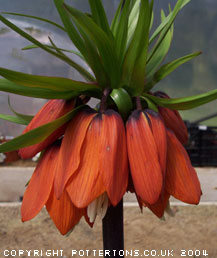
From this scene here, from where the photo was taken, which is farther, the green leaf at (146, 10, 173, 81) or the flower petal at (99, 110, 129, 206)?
the green leaf at (146, 10, 173, 81)

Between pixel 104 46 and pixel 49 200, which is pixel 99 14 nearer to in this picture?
pixel 104 46

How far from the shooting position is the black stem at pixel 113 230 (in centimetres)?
36

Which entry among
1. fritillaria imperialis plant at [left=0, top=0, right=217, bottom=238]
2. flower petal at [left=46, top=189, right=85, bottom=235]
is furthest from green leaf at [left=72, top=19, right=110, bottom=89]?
flower petal at [left=46, top=189, right=85, bottom=235]

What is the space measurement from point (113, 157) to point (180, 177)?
0.07 metres

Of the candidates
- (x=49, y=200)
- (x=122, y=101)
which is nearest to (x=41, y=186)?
(x=49, y=200)

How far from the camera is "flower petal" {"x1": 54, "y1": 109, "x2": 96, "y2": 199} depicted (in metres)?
0.29

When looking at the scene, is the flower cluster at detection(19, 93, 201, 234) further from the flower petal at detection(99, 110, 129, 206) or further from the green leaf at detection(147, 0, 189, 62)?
the green leaf at detection(147, 0, 189, 62)

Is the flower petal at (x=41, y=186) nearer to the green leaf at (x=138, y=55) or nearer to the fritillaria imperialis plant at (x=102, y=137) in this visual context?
the fritillaria imperialis plant at (x=102, y=137)

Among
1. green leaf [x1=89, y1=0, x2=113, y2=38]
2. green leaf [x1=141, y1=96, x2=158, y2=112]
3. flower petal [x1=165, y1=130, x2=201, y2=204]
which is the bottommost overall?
flower petal [x1=165, y1=130, x2=201, y2=204]

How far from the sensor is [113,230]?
1.17ft

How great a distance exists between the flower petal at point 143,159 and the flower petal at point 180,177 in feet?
0.10

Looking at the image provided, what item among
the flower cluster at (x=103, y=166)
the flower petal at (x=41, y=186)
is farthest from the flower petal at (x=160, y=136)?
the flower petal at (x=41, y=186)

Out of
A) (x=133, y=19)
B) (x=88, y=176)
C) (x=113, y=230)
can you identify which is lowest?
(x=113, y=230)

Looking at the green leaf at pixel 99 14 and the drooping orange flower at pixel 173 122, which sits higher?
the green leaf at pixel 99 14
